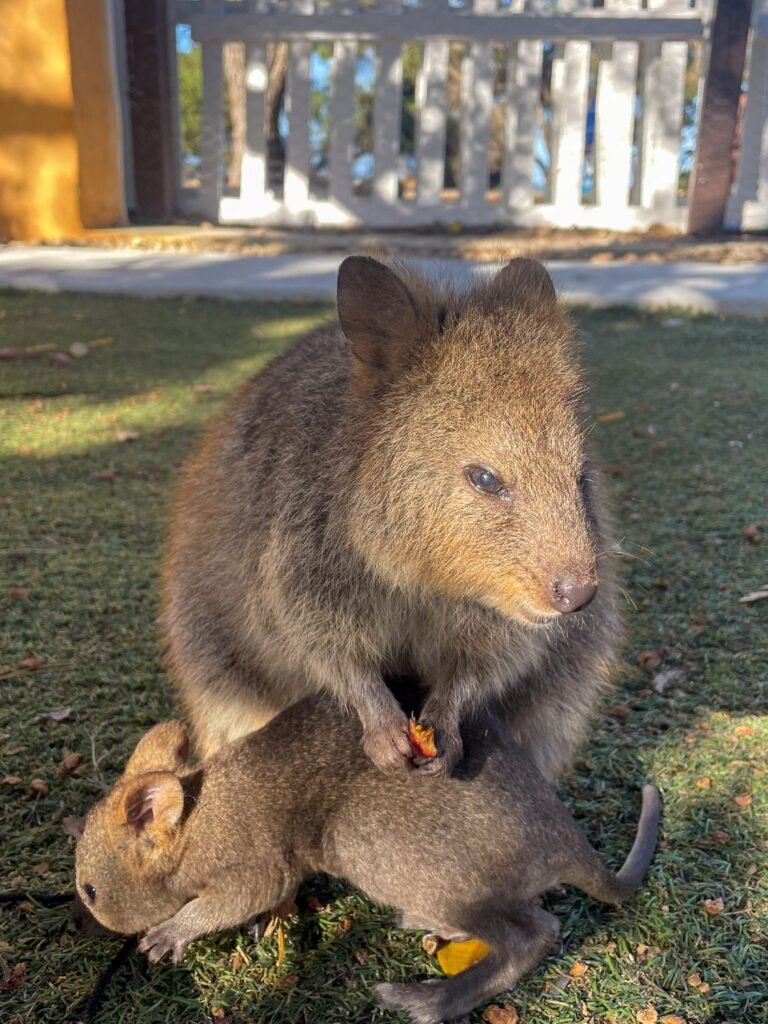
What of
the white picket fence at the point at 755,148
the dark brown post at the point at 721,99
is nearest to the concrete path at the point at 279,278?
the dark brown post at the point at 721,99

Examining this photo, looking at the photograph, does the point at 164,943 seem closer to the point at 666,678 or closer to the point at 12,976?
the point at 12,976

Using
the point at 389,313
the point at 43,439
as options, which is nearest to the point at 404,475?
the point at 389,313

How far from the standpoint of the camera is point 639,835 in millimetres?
2094

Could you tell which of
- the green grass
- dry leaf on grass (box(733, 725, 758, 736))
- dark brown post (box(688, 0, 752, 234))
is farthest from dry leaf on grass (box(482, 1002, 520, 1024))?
dark brown post (box(688, 0, 752, 234))

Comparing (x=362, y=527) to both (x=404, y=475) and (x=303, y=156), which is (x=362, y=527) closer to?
(x=404, y=475)

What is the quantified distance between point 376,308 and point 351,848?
994mm

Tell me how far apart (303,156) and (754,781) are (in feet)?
27.0

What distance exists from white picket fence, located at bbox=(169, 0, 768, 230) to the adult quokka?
751 cm

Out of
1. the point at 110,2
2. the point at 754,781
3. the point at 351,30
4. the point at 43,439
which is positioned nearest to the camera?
the point at 754,781

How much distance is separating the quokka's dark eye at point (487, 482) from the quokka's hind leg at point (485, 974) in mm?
734

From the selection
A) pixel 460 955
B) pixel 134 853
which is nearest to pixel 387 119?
pixel 134 853

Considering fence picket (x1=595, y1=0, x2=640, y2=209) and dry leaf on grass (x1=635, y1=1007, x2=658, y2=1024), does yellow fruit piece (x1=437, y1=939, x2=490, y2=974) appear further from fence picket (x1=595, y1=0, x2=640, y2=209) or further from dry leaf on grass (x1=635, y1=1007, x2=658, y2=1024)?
fence picket (x1=595, y1=0, x2=640, y2=209)

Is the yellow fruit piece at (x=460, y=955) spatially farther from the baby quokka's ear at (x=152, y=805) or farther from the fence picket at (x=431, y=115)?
the fence picket at (x=431, y=115)

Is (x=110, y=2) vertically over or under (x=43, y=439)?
over
